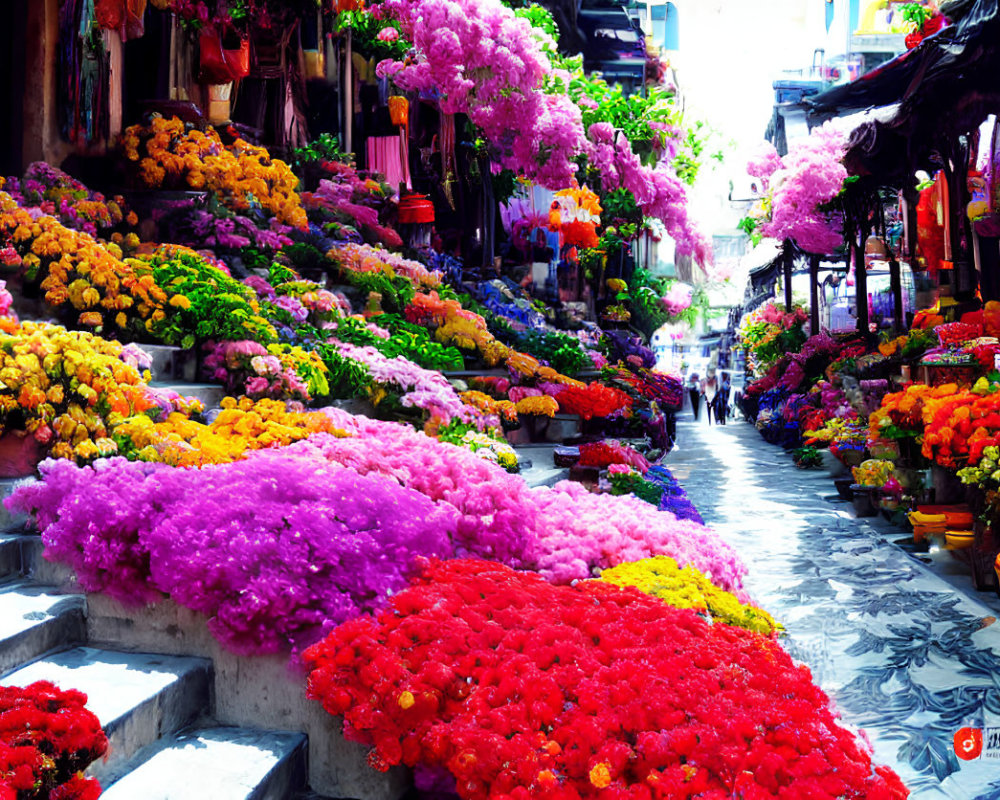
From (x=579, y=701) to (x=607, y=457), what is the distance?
5.79m

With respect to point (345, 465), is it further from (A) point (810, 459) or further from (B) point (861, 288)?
(B) point (861, 288)

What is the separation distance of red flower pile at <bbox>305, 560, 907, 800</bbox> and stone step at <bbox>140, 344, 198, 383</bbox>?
4.22 metres

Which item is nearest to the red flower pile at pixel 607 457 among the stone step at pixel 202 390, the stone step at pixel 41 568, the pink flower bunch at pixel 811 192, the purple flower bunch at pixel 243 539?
the stone step at pixel 202 390

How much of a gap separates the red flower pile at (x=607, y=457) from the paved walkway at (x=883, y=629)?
118 cm

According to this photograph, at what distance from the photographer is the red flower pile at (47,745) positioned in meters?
2.42

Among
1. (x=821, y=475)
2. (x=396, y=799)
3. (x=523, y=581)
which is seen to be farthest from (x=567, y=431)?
(x=396, y=799)

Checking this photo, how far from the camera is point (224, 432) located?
5.82 meters

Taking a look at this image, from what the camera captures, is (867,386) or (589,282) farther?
(589,282)

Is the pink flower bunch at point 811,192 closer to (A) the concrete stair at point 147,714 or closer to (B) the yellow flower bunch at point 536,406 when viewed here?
(B) the yellow flower bunch at point 536,406

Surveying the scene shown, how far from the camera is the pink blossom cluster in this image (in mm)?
12820

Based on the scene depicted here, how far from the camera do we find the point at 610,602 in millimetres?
3869

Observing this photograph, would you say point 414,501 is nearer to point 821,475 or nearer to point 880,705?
point 880,705

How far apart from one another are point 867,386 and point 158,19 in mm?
12012

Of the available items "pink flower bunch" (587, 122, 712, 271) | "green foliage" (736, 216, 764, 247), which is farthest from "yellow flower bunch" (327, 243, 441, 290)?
"green foliage" (736, 216, 764, 247)
